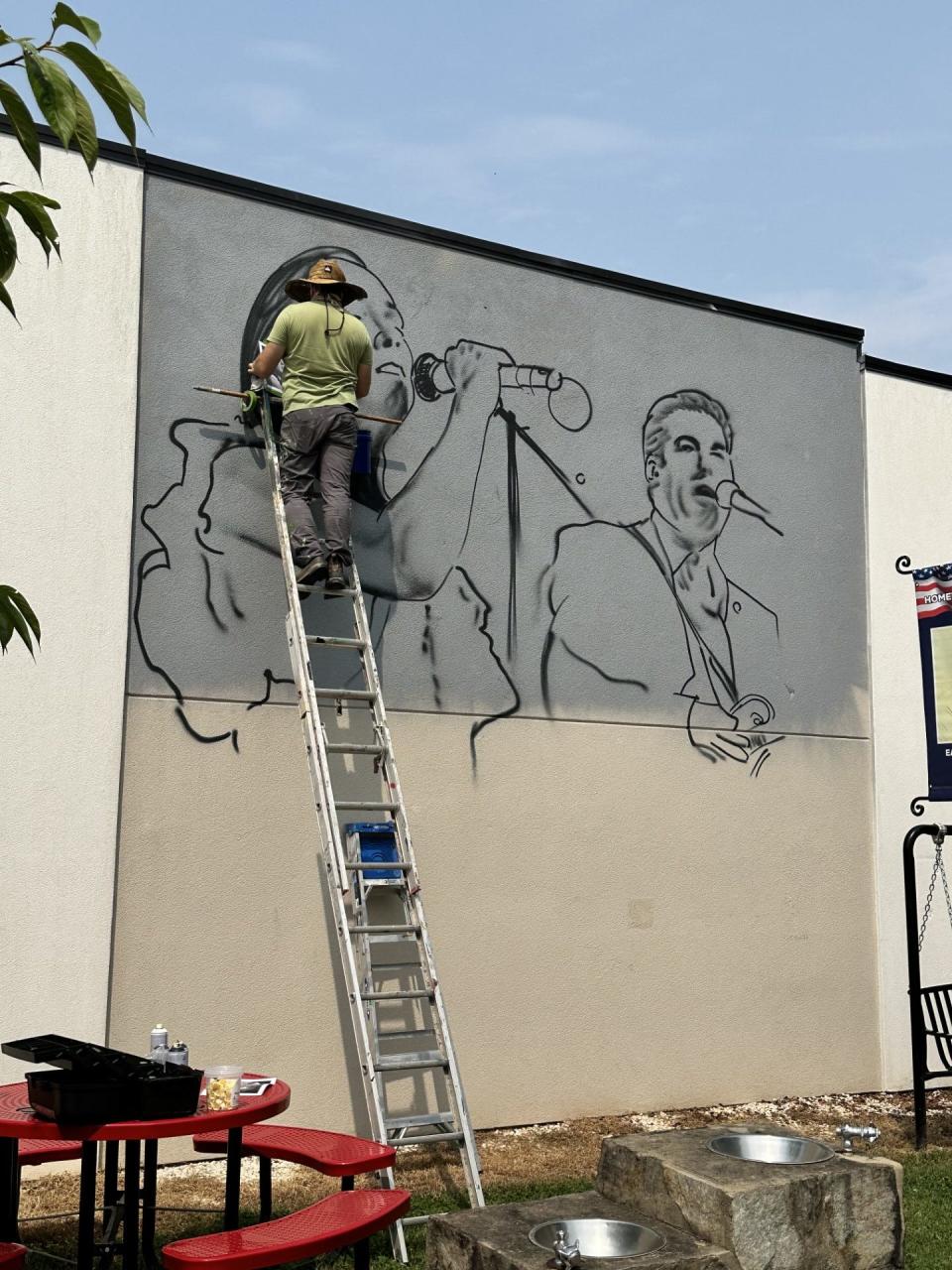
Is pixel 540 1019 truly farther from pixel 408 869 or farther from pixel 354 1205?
pixel 354 1205

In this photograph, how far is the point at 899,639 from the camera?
347 inches

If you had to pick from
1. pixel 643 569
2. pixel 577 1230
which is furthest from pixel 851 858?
pixel 577 1230

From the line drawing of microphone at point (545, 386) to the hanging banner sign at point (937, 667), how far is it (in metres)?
2.19

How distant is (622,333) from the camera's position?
8.23m

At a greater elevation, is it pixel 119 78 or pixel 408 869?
pixel 119 78

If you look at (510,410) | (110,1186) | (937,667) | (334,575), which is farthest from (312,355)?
(110,1186)

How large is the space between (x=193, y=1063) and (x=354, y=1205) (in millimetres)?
2379

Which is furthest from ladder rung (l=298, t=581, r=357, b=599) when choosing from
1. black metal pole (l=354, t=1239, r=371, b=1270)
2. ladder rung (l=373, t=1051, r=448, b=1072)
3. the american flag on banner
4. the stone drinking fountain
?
black metal pole (l=354, t=1239, r=371, b=1270)

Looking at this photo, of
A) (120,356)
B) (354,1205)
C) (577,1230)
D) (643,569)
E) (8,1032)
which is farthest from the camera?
(643,569)

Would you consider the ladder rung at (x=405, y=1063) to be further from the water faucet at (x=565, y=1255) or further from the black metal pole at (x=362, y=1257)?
the water faucet at (x=565, y=1255)

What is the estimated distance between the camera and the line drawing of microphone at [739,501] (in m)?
8.42

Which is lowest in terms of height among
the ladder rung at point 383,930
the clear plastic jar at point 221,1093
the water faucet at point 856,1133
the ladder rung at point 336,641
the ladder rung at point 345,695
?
the water faucet at point 856,1133

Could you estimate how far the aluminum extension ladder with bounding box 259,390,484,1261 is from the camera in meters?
5.39

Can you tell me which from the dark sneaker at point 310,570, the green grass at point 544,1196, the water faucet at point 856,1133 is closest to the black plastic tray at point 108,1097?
the green grass at point 544,1196
